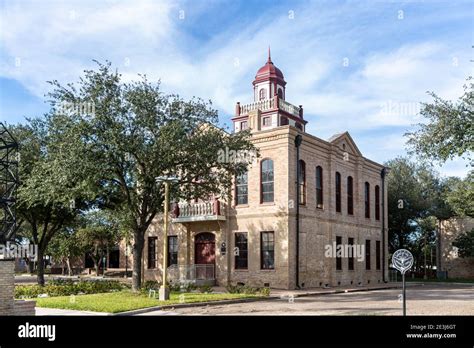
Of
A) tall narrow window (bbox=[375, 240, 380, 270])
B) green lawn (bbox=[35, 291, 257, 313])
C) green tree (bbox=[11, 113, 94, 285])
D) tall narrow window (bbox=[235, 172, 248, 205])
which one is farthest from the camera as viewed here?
tall narrow window (bbox=[375, 240, 380, 270])

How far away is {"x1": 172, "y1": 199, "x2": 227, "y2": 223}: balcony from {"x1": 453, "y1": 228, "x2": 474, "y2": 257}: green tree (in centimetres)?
2384

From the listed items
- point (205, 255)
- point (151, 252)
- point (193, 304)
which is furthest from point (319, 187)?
point (193, 304)

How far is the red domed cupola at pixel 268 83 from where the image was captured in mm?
49594

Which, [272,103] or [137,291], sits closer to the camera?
[137,291]

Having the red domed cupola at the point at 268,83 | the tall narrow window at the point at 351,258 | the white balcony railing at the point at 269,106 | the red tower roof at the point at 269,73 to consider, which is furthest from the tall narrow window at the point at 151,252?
the red tower roof at the point at 269,73

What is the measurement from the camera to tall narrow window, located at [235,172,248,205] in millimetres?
31359

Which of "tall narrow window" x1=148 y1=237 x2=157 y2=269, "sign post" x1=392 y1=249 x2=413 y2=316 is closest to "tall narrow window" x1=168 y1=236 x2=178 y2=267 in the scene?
"tall narrow window" x1=148 y1=237 x2=157 y2=269

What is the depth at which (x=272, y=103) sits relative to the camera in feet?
156

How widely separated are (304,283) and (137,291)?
10.1 m

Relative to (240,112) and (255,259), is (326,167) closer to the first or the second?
(255,259)

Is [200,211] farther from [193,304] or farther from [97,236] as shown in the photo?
[97,236]

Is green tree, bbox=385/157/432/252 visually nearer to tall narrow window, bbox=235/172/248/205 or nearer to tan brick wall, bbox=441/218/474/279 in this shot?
tan brick wall, bbox=441/218/474/279
